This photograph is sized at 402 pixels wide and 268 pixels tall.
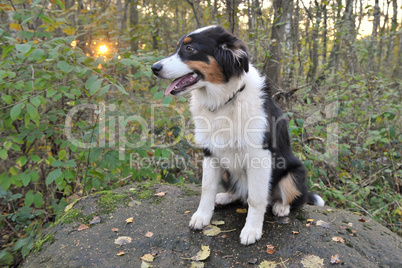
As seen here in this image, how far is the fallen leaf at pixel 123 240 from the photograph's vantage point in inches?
87.2

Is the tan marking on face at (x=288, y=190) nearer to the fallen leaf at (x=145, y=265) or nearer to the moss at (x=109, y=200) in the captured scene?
the fallen leaf at (x=145, y=265)

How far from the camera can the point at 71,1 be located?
784 centimetres

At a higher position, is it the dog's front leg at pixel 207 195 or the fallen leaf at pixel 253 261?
the dog's front leg at pixel 207 195

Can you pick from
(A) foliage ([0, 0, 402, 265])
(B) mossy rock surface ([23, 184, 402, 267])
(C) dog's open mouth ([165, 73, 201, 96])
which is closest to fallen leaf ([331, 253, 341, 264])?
(B) mossy rock surface ([23, 184, 402, 267])

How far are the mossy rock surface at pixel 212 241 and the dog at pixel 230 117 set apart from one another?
150 millimetres

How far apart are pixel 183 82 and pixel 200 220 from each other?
120 cm

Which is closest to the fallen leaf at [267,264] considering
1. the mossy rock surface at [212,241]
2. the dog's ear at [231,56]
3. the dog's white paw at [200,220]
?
the mossy rock surface at [212,241]

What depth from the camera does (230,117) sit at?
7.72 ft

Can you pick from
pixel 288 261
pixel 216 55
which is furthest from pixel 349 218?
pixel 216 55

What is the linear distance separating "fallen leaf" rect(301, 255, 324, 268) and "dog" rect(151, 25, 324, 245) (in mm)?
372

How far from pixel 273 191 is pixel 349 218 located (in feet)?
2.71

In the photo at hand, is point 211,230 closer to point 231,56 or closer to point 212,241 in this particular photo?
point 212,241

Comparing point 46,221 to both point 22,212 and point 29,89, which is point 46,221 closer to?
point 22,212

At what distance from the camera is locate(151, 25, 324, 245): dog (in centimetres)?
227
